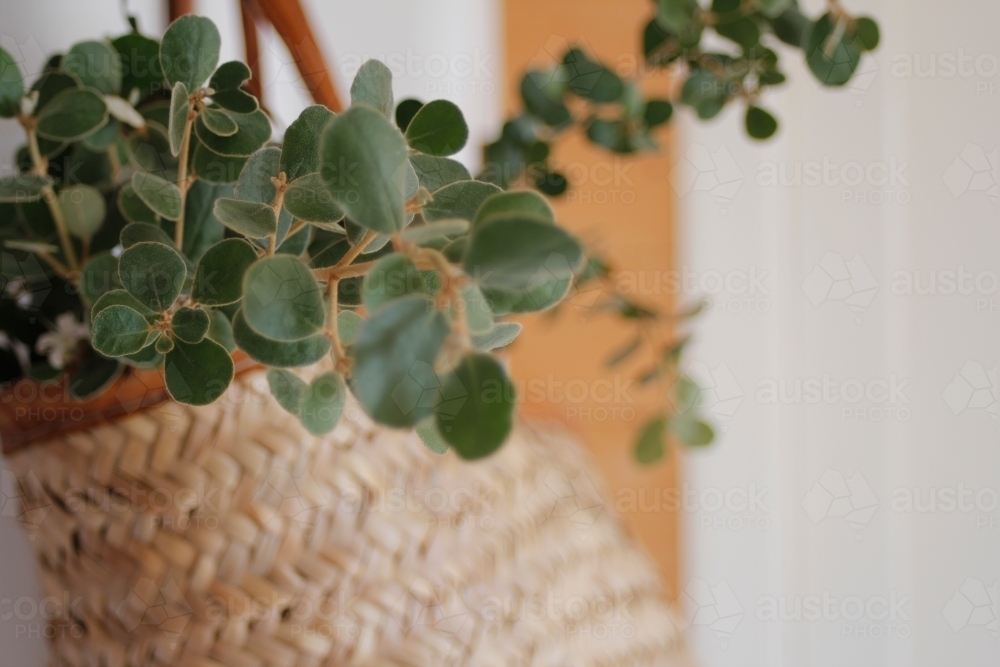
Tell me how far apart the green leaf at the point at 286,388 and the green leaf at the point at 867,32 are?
1.27 ft

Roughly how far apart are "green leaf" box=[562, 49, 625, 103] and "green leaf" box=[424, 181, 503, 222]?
366mm

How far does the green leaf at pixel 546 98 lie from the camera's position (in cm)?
61

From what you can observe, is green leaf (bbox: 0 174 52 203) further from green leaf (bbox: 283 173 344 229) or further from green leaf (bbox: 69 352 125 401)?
green leaf (bbox: 283 173 344 229)

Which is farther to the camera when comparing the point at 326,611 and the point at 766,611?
the point at 766,611

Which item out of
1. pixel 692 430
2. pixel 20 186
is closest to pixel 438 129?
pixel 20 186

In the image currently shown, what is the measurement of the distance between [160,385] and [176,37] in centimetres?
17

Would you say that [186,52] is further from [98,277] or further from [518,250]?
[518,250]

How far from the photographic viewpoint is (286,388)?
0.91 ft

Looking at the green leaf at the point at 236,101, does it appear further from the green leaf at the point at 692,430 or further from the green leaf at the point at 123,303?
the green leaf at the point at 692,430

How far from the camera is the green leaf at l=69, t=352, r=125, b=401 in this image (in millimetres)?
355

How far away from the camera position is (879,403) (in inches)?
32.9

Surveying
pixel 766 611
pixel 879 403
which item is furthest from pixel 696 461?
pixel 879 403

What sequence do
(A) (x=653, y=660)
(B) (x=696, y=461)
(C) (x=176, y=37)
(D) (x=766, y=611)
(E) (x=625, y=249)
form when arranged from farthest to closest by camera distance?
(E) (x=625, y=249) < (B) (x=696, y=461) < (D) (x=766, y=611) < (A) (x=653, y=660) < (C) (x=176, y=37)

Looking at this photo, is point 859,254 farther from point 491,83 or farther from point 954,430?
point 491,83
